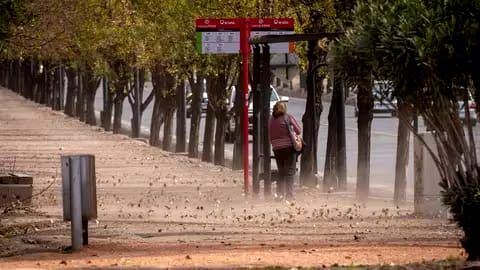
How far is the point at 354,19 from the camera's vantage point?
10875mm

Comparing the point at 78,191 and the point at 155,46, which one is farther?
the point at 155,46

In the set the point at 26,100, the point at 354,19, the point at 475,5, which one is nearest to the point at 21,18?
the point at 354,19

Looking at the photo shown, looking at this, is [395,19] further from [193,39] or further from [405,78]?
[193,39]

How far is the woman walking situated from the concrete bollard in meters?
7.67

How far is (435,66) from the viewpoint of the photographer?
9.77 meters

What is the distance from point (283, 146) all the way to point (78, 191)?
26.0 ft

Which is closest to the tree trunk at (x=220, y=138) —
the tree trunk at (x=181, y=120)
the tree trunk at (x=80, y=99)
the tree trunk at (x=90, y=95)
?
the tree trunk at (x=181, y=120)

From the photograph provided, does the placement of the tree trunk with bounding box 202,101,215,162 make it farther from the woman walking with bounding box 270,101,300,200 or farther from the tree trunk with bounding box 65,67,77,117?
the tree trunk with bounding box 65,67,77,117

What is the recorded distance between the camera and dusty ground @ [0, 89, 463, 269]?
11992mm

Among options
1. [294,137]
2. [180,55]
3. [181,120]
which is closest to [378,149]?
[181,120]

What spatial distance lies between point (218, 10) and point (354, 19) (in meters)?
15.0

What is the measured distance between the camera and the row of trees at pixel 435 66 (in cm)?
971

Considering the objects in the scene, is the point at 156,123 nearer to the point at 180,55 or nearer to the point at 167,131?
the point at 167,131

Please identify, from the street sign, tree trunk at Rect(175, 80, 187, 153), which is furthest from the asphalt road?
the street sign
